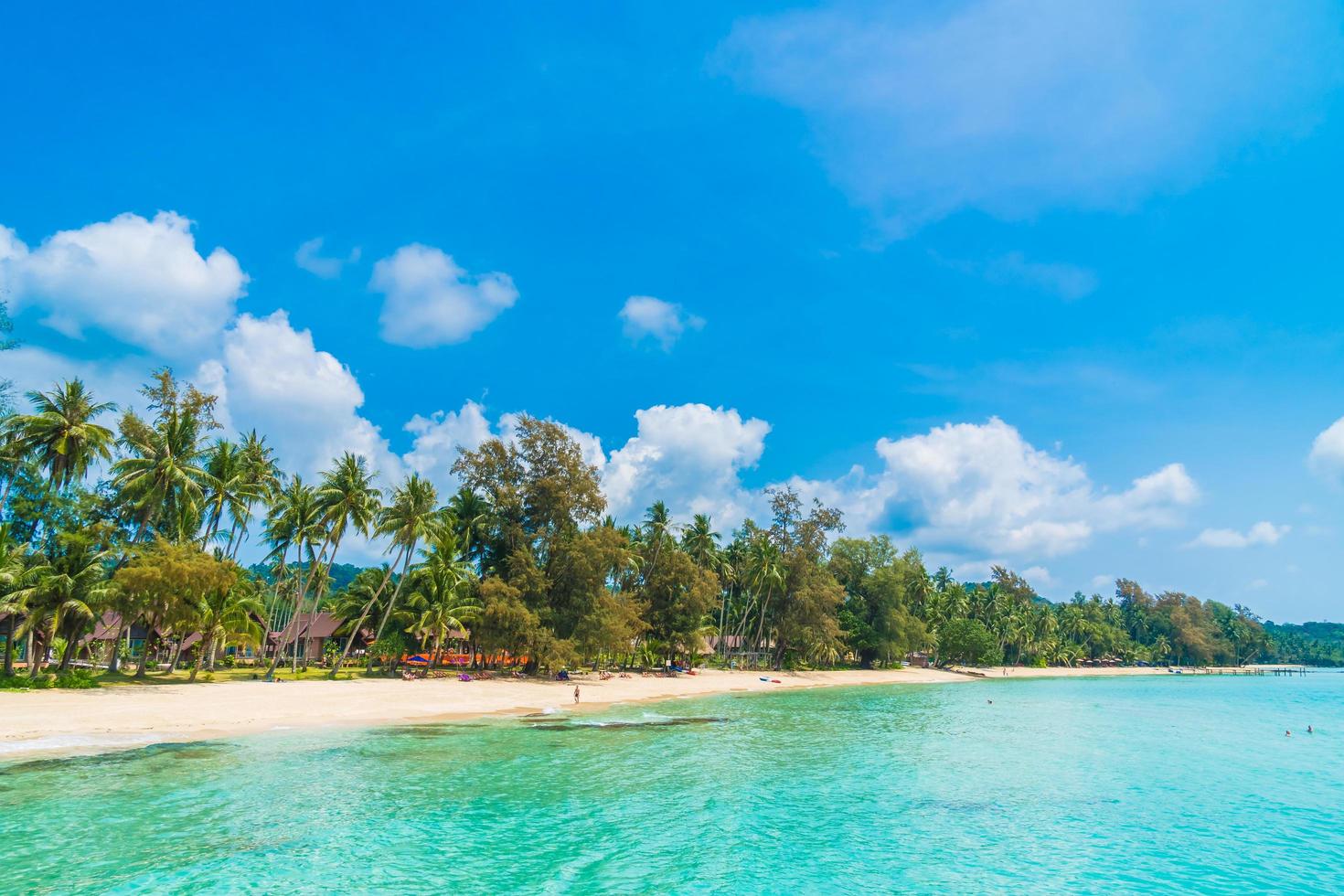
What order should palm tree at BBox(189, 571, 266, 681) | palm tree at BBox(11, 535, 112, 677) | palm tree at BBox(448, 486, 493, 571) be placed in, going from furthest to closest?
palm tree at BBox(448, 486, 493, 571)
palm tree at BBox(189, 571, 266, 681)
palm tree at BBox(11, 535, 112, 677)

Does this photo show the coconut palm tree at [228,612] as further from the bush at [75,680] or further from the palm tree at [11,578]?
the palm tree at [11,578]

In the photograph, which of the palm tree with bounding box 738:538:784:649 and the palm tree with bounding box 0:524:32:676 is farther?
the palm tree with bounding box 738:538:784:649

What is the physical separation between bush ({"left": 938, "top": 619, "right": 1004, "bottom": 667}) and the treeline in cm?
791

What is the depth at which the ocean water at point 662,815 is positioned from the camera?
46.1 ft

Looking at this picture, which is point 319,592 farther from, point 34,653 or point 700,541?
point 700,541

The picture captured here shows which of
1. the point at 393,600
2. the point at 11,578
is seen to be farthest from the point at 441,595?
the point at 11,578

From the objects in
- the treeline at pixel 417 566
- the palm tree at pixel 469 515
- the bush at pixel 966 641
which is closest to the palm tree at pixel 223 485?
the treeline at pixel 417 566

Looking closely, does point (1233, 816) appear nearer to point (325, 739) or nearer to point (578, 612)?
point (325, 739)

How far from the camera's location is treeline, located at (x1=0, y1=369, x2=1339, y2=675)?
3497 cm

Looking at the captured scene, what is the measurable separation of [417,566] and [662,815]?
37.1m

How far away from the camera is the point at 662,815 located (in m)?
18.7

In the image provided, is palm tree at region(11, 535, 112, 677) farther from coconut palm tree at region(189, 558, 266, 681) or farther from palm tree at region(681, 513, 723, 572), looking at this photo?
palm tree at region(681, 513, 723, 572)

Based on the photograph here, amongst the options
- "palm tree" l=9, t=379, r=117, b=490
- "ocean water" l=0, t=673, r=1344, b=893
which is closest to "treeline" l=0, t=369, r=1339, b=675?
"palm tree" l=9, t=379, r=117, b=490

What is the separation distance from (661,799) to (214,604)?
2992 cm
